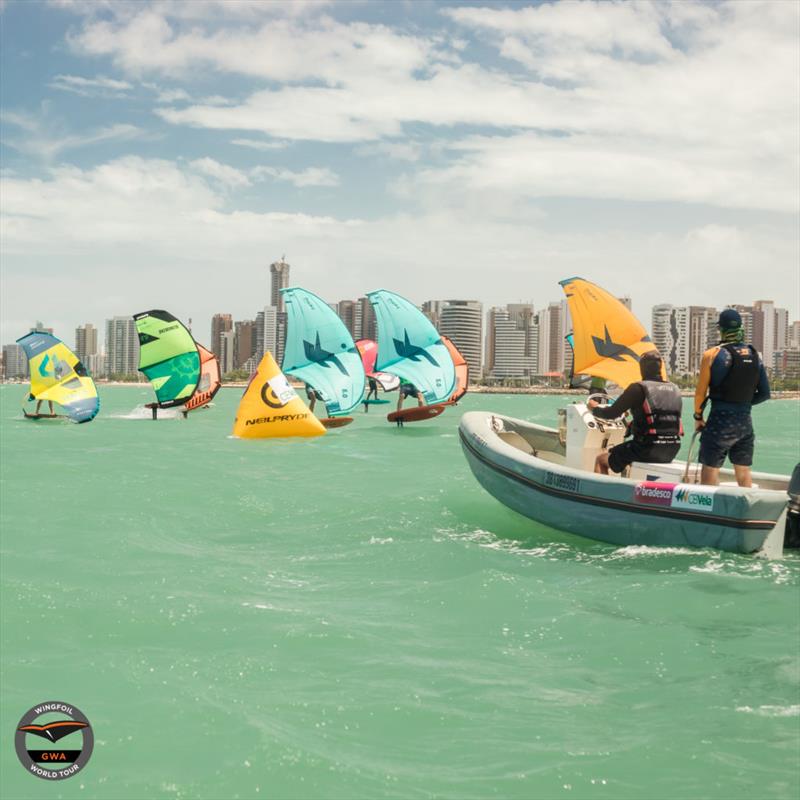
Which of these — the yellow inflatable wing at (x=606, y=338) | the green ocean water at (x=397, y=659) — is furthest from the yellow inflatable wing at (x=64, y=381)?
the yellow inflatable wing at (x=606, y=338)

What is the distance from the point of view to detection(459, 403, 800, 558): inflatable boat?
8.30 meters

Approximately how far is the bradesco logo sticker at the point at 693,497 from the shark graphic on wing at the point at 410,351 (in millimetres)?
22099

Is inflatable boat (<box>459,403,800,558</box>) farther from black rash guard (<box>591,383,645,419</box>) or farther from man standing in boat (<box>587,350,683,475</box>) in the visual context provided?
black rash guard (<box>591,383,645,419</box>)

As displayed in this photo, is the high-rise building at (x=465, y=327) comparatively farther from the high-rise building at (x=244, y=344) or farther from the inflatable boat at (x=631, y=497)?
the inflatable boat at (x=631, y=497)

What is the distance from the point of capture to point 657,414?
29.9 feet

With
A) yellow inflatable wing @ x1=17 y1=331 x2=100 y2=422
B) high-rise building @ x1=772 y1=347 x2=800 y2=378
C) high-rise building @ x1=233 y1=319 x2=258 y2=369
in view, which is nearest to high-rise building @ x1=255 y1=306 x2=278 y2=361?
high-rise building @ x1=233 y1=319 x2=258 y2=369

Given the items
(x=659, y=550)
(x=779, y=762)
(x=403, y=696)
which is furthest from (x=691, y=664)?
(x=659, y=550)

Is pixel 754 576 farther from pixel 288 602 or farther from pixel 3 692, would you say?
pixel 3 692

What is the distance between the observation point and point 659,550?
8812mm

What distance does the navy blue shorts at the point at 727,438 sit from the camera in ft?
28.0

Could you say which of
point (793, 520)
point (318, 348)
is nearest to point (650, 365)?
point (793, 520)

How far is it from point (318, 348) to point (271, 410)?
3.68 m

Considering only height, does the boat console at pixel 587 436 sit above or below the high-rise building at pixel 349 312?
below

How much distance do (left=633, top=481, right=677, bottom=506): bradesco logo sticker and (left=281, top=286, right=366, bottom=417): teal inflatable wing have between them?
1932cm
